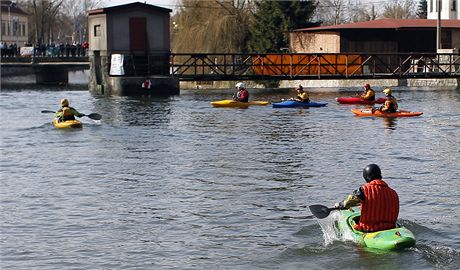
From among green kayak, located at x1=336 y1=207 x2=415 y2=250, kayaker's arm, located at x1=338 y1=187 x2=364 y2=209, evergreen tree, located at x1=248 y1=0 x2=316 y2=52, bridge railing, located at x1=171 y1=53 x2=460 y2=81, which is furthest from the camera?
evergreen tree, located at x1=248 y1=0 x2=316 y2=52

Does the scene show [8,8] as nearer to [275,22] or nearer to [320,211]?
[275,22]

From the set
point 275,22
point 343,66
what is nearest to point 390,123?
point 343,66

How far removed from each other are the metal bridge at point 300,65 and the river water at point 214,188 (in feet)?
58.9

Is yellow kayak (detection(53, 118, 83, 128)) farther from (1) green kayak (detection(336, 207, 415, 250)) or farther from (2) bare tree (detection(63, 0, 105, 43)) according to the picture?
(2) bare tree (detection(63, 0, 105, 43))

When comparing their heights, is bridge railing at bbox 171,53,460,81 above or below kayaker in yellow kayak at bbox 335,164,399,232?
above

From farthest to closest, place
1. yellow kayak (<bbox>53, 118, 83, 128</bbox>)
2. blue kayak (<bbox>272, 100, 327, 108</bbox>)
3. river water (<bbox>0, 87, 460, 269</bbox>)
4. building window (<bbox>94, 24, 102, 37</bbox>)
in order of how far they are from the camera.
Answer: building window (<bbox>94, 24, 102, 37</bbox>) < blue kayak (<bbox>272, 100, 327, 108</bbox>) < yellow kayak (<bbox>53, 118, 83, 128</bbox>) < river water (<bbox>0, 87, 460, 269</bbox>)

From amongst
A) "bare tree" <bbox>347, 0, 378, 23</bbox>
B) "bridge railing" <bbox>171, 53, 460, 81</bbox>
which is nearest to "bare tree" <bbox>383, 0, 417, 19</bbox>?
"bare tree" <bbox>347, 0, 378, 23</bbox>

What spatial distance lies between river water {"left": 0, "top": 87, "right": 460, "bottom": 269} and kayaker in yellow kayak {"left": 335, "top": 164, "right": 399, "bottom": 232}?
1.61 ft

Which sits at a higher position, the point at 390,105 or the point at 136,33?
the point at 136,33

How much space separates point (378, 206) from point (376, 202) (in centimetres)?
8

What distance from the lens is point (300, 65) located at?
6081cm

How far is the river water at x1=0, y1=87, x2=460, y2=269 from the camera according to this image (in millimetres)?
15242

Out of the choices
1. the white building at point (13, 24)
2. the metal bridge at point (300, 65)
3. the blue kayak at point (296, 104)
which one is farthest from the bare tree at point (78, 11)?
the blue kayak at point (296, 104)

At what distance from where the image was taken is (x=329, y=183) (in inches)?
856
